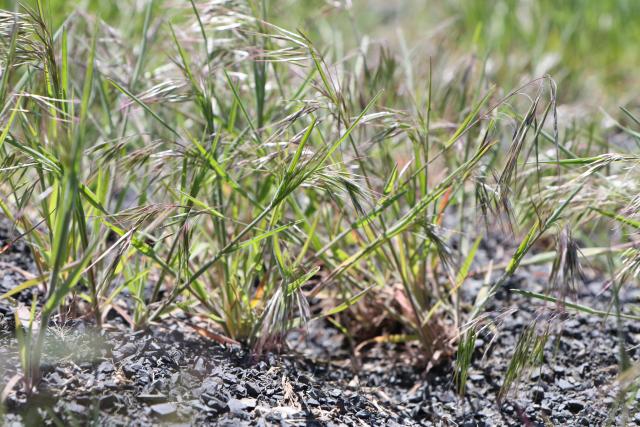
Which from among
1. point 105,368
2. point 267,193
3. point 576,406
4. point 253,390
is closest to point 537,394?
point 576,406

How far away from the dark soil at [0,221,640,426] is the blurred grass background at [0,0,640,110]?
1.35m

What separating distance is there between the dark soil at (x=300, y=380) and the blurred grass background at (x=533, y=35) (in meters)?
1.35

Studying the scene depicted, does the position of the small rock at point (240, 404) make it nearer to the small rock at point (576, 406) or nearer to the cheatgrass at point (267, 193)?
the cheatgrass at point (267, 193)

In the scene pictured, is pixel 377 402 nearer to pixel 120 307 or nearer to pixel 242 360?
pixel 242 360

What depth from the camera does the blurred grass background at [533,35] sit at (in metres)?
3.20

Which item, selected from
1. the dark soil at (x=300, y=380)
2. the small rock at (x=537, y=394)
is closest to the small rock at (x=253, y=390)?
the dark soil at (x=300, y=380)

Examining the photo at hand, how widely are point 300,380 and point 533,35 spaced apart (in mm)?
2518

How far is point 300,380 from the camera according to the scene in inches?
65.9

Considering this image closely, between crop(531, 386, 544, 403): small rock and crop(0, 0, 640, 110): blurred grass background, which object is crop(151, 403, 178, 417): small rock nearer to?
crop(531, 386, 544, 403): small rock

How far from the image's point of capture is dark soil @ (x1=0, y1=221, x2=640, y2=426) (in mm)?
1420

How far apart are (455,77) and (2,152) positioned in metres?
1.34

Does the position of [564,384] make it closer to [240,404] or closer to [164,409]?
[240,404]

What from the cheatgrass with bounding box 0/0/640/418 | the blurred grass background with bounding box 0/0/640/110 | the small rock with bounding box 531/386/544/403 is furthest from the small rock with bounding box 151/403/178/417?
the blurred grass background with bounding box 0/0/640/110

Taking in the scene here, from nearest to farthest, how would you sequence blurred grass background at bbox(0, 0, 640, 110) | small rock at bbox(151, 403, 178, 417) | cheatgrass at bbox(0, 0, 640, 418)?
small rock at bbox(151, 403, 178, 417)
cheatgrass at bbox(0, 0, 640, 418)
blurred grass background at bbox(0, 0, 640, 110)
